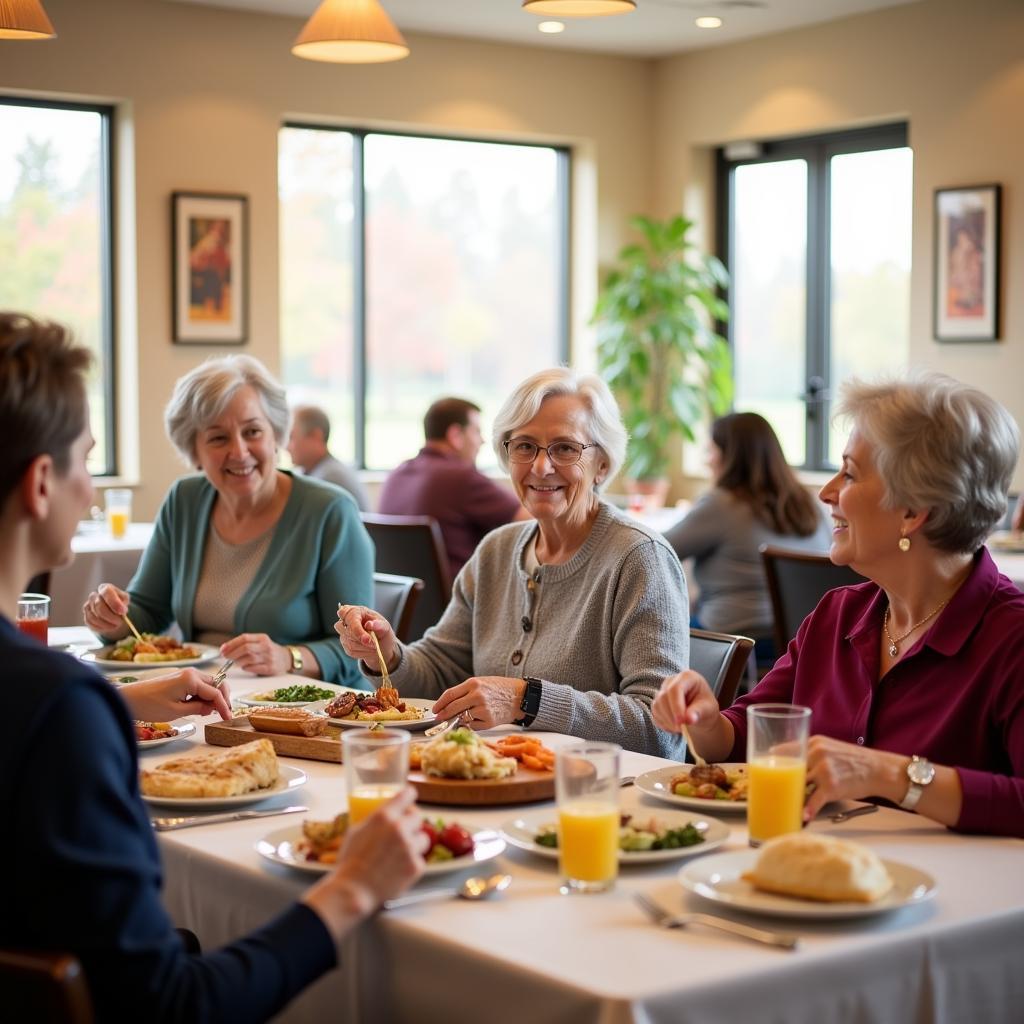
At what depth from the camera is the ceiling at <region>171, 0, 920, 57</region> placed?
725 centimetres

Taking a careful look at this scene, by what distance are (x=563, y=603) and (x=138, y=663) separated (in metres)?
0.85

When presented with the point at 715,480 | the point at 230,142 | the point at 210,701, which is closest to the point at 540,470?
the point at 210,701

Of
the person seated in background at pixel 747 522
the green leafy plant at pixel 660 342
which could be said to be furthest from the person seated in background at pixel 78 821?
the green leafy plant at pixel 660 342

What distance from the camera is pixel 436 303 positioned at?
8477mm

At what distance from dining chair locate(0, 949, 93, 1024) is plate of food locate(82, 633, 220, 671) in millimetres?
1775

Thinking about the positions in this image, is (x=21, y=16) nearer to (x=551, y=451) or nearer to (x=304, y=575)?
(x=304, y=575)

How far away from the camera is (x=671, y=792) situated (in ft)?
6.44

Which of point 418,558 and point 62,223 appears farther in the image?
point 62,223

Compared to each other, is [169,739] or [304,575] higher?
[304,575]

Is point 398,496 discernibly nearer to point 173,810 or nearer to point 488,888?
point 173,810

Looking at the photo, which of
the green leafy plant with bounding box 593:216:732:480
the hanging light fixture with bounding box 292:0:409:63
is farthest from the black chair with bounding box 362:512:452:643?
the green leafy plant with bounding box 593:216:732:480

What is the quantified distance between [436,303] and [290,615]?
5389mm

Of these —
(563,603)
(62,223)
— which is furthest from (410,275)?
(563,603)

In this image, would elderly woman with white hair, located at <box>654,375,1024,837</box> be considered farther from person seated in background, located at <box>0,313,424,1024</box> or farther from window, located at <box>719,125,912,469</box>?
window, located at <box>719,125,912,469</box>
